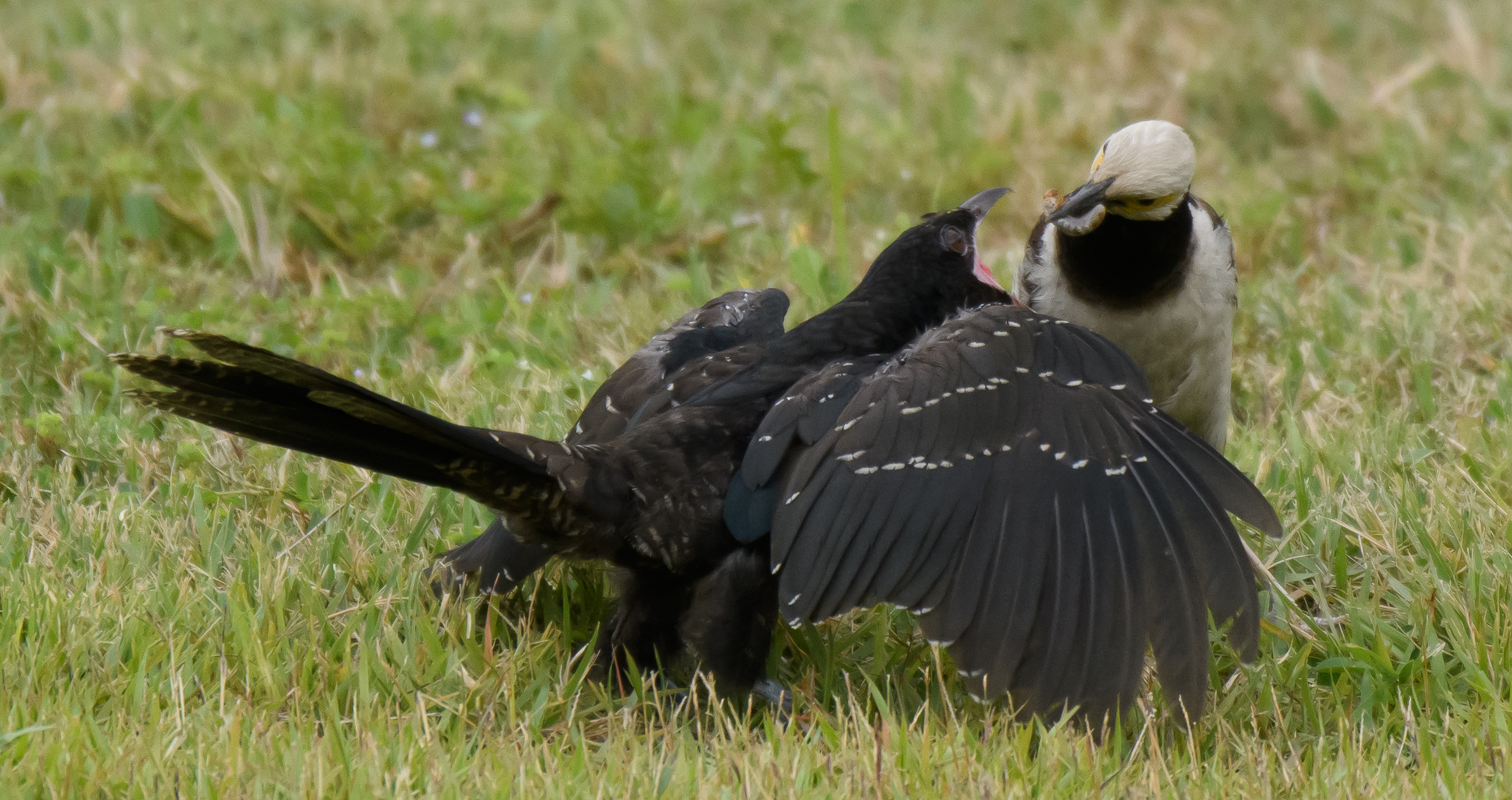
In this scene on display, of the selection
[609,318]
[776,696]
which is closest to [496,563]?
[776,696]

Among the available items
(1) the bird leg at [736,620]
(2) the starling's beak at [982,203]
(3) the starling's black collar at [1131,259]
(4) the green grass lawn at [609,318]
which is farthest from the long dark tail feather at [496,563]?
(3) the starling's black collar at [1131,259]

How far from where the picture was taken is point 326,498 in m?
4.20

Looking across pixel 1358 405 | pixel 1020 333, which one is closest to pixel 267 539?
pixel 1020 333

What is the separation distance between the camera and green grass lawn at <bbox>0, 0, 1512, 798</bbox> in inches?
121

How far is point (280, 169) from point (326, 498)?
251 centimetres

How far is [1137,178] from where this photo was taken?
391 centimetres

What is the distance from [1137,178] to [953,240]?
0.46 meters

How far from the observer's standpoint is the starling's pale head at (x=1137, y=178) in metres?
3.91

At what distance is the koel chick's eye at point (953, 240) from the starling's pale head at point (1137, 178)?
22 centimetres

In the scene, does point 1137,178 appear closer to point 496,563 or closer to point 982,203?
point 982,203

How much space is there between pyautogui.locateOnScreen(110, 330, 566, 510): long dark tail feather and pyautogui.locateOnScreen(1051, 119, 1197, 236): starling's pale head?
4.98ft

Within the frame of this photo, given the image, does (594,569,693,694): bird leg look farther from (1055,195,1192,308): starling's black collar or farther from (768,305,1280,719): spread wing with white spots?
(1055,195,1192,308): starling's black collar

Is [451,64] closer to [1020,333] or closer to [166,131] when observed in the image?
[166,131]

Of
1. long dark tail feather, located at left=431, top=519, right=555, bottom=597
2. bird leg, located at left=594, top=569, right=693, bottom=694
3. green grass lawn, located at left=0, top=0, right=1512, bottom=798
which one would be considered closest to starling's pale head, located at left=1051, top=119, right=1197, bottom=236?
green grass lawn, located at left=0, top=0, right=1512, bottom=798
